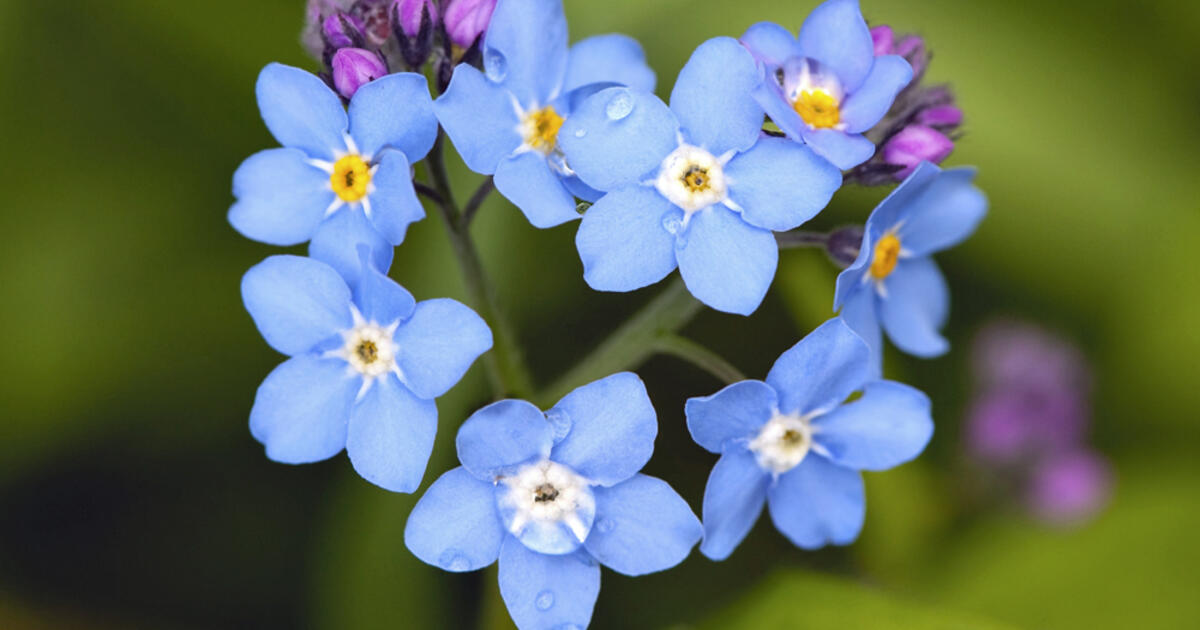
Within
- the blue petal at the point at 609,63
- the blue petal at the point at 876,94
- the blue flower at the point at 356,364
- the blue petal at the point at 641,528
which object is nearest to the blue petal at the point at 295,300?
the blue flower at the point at 356,364

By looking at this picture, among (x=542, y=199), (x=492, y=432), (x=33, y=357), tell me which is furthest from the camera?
(x=33, y=357)

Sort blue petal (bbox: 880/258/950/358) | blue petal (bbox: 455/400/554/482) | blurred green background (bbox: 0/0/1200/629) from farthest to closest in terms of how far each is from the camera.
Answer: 1. blurred green background (bbox: 0/0/1200/629)
2. blue petal (bbox: 880/258/950/358)
3. blue petal (bbox: 455/400/554/482)

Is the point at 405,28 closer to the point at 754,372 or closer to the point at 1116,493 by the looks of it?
the point at 754,372

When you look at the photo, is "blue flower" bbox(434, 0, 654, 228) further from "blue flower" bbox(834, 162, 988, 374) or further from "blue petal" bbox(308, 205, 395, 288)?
"blue flower" bbox(834, 162, 988, 374)

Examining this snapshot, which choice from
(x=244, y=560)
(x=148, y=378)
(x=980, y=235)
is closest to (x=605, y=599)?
(x=244, y=560)

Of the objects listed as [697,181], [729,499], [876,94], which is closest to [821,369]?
[729,499]

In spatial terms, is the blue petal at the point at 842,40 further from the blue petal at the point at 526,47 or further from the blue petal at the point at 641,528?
the blue petal at the point at 641,528

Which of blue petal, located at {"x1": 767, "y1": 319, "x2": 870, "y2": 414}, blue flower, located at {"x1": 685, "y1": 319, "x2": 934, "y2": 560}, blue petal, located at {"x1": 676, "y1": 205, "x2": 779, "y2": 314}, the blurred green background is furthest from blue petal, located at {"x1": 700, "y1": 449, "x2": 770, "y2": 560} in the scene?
the blurred green background
